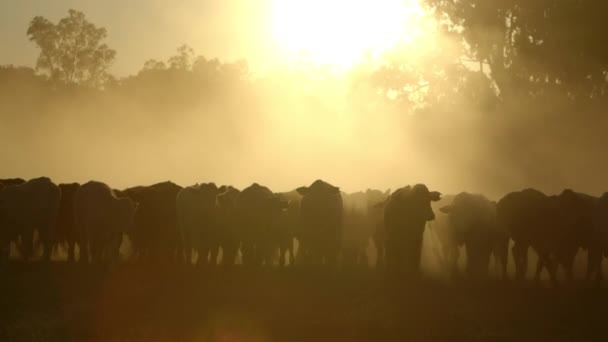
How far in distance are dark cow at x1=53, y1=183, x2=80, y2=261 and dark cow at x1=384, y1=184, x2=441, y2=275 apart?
8731 millimetres

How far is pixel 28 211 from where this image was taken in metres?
24.8

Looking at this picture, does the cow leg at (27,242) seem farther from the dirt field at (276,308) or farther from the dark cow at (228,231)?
the dark cow at (228,231)

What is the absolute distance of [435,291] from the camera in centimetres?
2062

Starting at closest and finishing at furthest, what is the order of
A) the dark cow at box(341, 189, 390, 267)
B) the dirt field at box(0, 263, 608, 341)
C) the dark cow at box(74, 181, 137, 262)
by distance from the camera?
the dirt field at box(0, 263, 608, 341), the dark cow at box(74, 181, 137, 262), the dark cow at box(341, 189, 390, 267)

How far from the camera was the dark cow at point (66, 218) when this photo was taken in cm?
2661

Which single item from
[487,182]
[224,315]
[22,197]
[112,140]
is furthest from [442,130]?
[112,140]

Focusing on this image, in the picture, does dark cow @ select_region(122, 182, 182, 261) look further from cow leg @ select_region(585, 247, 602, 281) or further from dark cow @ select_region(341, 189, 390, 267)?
cow leg @ select_region(585, 247, 602, 281)

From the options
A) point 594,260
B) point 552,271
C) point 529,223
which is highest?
point 529,223

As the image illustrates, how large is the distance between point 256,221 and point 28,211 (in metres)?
5.76

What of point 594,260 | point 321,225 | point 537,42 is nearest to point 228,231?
point 321,225

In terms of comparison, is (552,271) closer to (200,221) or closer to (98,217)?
(200,221)

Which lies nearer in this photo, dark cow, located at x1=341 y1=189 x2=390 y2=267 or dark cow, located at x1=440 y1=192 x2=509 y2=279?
dark cow, located at x1=440 y1=192 x2=509 y2=279

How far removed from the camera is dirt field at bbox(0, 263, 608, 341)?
15.2 m

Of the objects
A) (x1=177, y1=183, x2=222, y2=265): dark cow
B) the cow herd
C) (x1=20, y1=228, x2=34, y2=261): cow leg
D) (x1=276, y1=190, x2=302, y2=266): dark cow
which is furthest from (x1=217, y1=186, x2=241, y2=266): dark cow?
(x1=20, y1=228, x2=34, y2=261): cow leg
